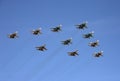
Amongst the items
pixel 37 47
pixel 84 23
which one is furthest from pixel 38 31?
pixel 84 23

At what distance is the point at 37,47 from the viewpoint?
141250mm

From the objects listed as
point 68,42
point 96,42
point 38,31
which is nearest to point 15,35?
point 38,31

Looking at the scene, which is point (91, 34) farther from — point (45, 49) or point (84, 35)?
point (45, 49)

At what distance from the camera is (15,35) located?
13762 cm

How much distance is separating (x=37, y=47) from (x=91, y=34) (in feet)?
63.8

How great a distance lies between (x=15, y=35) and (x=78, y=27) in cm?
2174

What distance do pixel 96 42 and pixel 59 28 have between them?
1424 cm

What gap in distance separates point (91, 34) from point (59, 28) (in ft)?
39.0

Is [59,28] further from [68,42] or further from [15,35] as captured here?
[15,35]

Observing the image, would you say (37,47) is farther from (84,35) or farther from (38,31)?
(84,35)

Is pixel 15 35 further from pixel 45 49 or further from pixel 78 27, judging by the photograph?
pixel 78 27

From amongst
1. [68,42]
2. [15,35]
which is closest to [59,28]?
[68,42]

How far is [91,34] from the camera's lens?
468 ft

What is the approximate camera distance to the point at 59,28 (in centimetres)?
13912
